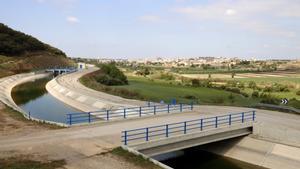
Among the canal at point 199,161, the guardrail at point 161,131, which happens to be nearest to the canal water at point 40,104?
the canal at point 199,161

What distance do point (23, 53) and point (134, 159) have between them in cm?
11196

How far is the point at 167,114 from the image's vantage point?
31.2 metres

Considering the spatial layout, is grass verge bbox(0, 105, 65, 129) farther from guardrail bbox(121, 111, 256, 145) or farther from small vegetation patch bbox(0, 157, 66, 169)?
small vegetation patch bbox(0, 157, 66, 169)

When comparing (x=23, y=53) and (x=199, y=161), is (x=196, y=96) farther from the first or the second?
(x=23, y=53)

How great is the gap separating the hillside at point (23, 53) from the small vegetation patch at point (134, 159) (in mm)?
83509

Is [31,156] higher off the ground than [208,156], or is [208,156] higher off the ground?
[31,156]

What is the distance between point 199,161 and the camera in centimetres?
2559

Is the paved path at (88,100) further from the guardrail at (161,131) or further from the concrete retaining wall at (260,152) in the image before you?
the guardrail at (161,131)

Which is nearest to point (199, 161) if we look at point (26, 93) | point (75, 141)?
point (75, 141)

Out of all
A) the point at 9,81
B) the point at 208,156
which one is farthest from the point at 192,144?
the point at 9,81

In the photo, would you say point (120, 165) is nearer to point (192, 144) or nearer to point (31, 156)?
point (31, 156)

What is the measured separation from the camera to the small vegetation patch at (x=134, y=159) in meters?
17.5

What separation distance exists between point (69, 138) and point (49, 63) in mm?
109016

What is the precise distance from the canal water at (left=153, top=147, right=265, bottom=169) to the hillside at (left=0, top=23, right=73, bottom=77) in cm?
7793
